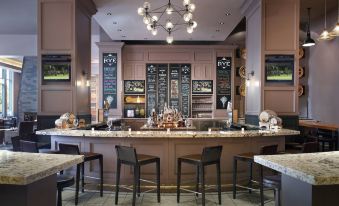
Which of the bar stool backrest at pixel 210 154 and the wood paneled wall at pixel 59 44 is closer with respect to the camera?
the bar stool backrest at pixel 210 154

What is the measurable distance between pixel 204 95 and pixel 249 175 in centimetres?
603

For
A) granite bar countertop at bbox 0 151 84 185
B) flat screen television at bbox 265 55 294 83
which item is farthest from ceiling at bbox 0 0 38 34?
granite bar countertop at bbox 0 151 84 185

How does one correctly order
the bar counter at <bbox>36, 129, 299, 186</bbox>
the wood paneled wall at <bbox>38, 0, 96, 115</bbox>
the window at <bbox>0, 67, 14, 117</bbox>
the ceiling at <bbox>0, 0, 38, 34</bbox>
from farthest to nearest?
the window at <bbox>0, 67, 14, 117</bbox>, the ceiling at <bbox>0, 0, 38, 34</bbox>, the wood paneled wall at <bbox>38, 0, 96, 115</bbox>, the bar counter at <bbox>36, 129, 299, 186</bbox>

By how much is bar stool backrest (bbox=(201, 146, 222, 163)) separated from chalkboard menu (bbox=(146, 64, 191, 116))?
6.64 m

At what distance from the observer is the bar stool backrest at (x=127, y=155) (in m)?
3.59

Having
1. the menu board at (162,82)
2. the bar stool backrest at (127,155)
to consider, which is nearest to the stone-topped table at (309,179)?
the bar stool backrest at (127,155)

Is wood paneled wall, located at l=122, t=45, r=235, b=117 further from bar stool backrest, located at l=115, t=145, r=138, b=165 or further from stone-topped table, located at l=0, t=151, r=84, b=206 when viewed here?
stone-topped table, located at l=0, t=151, r=84, b=206

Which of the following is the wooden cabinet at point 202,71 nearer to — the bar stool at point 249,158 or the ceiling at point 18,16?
the ceiling at point 18,16

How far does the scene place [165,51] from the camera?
10.4 m

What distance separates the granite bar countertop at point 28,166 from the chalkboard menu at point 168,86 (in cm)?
829

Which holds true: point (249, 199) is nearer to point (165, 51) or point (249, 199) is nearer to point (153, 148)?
point (153, 148)

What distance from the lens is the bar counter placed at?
14.3 feet

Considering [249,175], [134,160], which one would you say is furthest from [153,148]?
[249,175]

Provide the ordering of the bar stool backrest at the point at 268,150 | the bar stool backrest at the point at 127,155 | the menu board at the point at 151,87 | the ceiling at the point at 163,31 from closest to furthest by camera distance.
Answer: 1. the bar stool backrest at the point at 127,155
2. the bar stool backrest at the point at 268,150
3. the ceiling at the point at 163,31
4. the menu board at the point at 151,87
